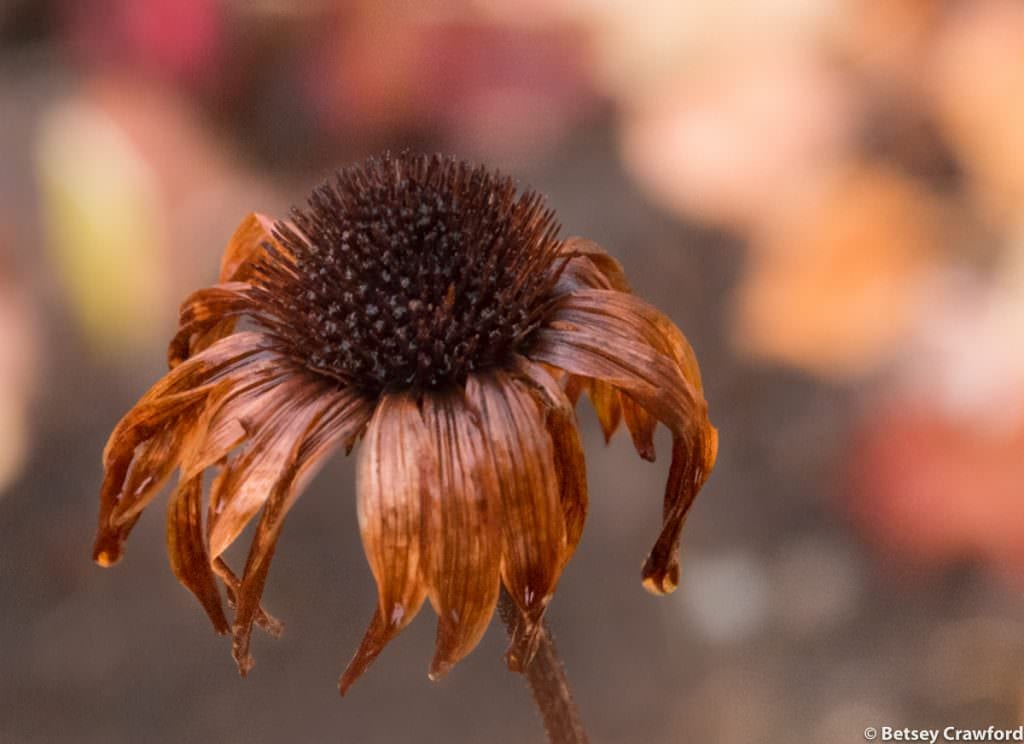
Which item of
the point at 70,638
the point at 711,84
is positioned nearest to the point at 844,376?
the point at 711,84

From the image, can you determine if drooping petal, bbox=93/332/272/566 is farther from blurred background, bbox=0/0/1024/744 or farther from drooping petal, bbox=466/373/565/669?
blurred background, bbox=0/0/1024/744

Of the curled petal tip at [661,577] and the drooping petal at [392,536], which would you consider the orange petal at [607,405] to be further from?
the drooping petal at [392,536]

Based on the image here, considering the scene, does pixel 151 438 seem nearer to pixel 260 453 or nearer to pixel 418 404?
pixel 260 453

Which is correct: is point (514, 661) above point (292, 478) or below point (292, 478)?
below

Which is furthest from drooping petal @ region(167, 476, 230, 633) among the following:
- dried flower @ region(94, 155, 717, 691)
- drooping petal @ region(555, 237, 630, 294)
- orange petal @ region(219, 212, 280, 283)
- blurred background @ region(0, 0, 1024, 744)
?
blurred background @ region(0, 0, 1024, 744)

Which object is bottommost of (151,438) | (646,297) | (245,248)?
(646,297)

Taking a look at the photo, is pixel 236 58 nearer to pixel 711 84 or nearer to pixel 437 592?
pixel 711 84

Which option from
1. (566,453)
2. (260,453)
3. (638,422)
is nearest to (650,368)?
(566,453)

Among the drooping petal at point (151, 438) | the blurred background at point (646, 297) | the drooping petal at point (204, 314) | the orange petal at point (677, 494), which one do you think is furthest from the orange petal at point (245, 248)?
the blurred background at point (646, 297)
